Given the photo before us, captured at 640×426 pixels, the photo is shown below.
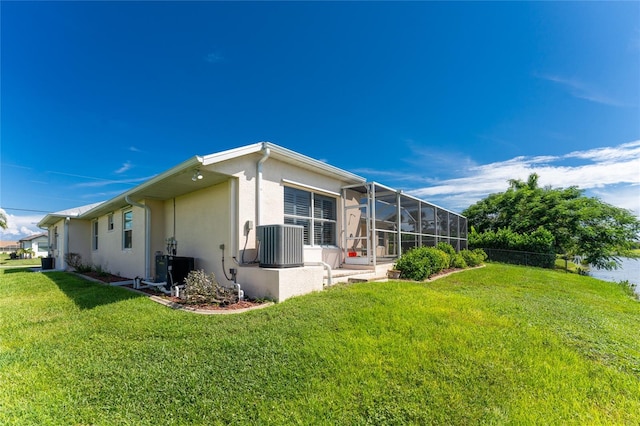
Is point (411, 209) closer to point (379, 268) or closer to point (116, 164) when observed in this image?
point (379, 268)

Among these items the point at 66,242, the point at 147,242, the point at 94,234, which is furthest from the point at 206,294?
the point at 66,242

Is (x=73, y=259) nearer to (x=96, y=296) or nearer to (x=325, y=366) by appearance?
(x=96, y=296)

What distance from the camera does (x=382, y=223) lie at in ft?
34.4

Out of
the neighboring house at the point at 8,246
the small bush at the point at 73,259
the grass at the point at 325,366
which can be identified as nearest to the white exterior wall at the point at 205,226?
the grass at the point at 325,366

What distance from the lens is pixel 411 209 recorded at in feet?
39.7

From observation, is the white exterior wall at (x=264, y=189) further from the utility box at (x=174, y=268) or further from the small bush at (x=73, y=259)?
the small bush at (x=73, y=259)

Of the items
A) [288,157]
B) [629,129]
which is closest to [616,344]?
[288,157]

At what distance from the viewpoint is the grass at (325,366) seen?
8.32 ft

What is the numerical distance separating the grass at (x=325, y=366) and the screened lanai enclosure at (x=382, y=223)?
14.2 ft

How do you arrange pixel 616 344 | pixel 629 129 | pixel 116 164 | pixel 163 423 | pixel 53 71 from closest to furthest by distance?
pixel 163 423 → pixel 616 344 → pixel 629 129 → pixel 53 71 → pixel 116 164

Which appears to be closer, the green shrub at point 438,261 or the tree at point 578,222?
the green shrub at point 438,261

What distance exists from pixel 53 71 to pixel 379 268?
14.4 metres

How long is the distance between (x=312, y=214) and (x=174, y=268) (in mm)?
3863

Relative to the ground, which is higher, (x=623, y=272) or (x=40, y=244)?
(x=40, y=244)
